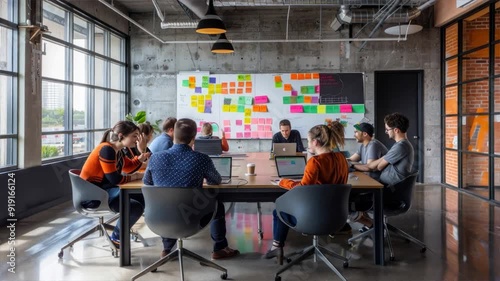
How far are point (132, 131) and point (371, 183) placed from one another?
6.88ft

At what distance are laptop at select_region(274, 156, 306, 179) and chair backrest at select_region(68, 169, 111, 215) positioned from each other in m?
1.56

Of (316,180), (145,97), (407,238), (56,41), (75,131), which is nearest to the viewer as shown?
(316,180)

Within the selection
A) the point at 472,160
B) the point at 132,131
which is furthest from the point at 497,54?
the point at 132,131

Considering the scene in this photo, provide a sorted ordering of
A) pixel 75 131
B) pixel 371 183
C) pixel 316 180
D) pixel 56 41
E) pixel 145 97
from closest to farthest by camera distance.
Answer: pixel 316 180, pixel 371 183, pixel 56 41, pixel 75 131, pixel 145 97

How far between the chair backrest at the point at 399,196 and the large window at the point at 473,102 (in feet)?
11.1

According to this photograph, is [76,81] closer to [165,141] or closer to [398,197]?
[165,141]

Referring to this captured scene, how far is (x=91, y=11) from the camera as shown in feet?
22.2

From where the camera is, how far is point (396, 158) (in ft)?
12.0

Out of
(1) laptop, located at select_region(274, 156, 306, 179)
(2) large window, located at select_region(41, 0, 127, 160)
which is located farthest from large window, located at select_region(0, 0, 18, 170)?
(1) laptop, located at select_region(274, 156, 306, 179)

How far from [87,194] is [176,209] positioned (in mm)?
1172

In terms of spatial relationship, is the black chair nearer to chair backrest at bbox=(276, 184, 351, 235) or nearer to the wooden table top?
the wooden table top

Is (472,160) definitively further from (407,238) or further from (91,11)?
(91,11)

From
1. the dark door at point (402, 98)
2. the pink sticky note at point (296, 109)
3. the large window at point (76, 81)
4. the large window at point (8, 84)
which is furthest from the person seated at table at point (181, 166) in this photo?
the dark door at point (402, 98)

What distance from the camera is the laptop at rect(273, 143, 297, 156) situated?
16.5ft
